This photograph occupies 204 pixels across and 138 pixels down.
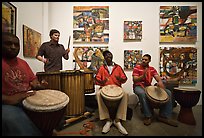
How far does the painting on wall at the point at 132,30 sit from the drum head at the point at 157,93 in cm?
158

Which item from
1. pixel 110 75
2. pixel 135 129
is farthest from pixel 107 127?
pixel 110 75

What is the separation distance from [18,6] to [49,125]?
2.32m

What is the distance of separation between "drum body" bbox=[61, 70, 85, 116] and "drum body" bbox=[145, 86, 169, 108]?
1237mm

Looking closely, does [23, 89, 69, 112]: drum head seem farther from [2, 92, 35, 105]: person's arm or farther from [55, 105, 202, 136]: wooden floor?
[55, 105, 202, 136]: wooden floor

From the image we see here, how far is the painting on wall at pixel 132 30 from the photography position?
11.5ft

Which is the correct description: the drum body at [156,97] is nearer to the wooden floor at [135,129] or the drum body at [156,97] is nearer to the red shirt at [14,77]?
the wooden floor at [135,129]

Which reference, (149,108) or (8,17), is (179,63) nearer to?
(149,108)

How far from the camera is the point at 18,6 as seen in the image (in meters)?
2.52

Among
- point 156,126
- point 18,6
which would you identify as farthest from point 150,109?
point 18,6

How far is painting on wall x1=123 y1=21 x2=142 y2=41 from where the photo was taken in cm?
349

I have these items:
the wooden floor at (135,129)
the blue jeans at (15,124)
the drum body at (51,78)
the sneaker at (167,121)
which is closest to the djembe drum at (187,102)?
the wooden floor at (135,129)

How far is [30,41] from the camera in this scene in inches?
115

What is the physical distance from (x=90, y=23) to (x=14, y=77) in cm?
241

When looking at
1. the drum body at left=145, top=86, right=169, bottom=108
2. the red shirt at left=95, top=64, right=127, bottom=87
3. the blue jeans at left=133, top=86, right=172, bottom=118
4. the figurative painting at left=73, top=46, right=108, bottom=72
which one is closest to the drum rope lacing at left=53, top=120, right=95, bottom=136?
the red shirt at left=95, top=64, right=127, bottom=87
